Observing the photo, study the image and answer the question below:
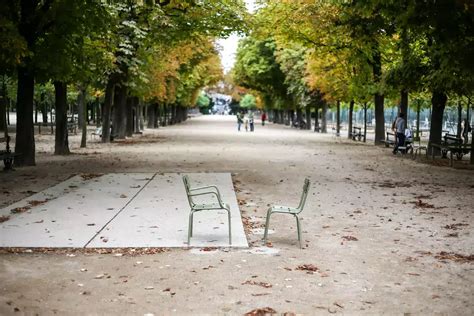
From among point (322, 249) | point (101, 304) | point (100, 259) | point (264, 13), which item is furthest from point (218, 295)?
point (264, 13)

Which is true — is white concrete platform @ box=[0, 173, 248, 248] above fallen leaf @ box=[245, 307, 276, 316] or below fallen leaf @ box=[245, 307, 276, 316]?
above

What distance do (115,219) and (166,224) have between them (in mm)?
979

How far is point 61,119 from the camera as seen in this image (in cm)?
2272

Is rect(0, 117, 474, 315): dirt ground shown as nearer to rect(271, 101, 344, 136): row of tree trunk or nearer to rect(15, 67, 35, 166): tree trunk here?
rect(15, 67, 35, 166): tree trunk

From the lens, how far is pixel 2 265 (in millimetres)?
7086


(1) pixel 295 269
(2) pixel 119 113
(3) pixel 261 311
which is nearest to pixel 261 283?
(1) pixel 295 269

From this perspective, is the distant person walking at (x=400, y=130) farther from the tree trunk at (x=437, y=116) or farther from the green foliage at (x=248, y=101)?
the green foliage at (x=248, y=101)

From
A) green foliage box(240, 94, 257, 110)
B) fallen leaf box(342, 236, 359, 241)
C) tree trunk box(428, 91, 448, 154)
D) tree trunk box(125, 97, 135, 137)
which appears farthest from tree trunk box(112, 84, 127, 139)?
green foliage box(240, 94, 257, 110)

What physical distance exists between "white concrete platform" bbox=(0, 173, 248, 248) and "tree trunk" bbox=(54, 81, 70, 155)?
8923 mm

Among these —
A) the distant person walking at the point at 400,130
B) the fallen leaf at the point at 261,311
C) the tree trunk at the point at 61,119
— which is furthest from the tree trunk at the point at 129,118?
the fallen leaf at the point at 261,311

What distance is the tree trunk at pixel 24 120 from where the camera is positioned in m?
18.3

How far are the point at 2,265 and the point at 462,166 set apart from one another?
17.4 metres

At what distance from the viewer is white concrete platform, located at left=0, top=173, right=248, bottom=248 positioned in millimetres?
8359

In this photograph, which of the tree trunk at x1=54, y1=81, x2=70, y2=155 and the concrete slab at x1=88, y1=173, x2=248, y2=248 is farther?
the tree trunk at x1=54, y1=81, x2=70, y2=155
